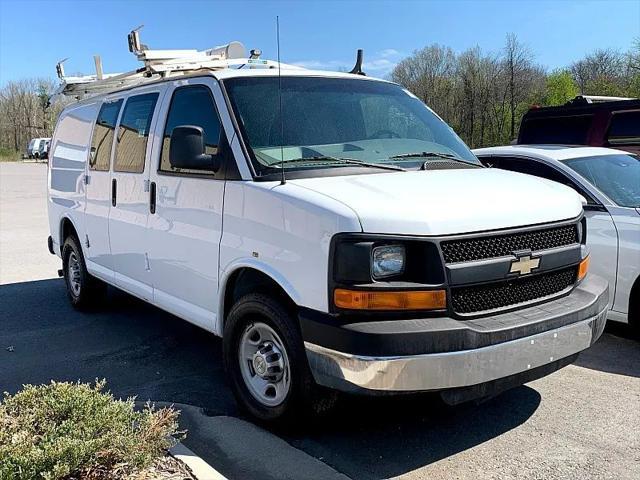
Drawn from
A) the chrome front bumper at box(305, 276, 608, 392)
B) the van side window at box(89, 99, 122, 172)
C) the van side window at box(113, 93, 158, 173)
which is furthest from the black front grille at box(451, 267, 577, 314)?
the van side window at box(89, 99, 122, 172)

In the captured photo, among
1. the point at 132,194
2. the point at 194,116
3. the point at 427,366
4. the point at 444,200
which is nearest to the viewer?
the point at 427,366

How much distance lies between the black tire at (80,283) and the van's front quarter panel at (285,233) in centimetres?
325

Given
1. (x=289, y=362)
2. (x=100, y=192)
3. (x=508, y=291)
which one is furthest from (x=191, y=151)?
(x=100, y=192)

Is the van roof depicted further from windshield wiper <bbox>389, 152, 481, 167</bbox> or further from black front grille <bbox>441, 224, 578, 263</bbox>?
black front grille <bbox>441, 224, 578, 263</bbox>

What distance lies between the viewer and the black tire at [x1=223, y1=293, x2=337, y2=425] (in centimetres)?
346

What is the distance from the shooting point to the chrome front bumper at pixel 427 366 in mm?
3041

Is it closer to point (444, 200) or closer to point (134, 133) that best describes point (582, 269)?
point (444, 200)

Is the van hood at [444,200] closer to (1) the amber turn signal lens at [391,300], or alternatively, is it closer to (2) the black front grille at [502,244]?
(2) the black front grille at [502,244]

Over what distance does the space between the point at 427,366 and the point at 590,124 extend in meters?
6.66

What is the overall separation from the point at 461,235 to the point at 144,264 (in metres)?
2.90

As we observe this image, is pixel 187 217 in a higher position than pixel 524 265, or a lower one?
higher

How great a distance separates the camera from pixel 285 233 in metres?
3.47

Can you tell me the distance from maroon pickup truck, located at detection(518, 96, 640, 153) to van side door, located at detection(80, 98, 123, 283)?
5994 millimetres

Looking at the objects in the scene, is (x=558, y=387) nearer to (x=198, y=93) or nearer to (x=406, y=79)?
(x=198, y=93)
